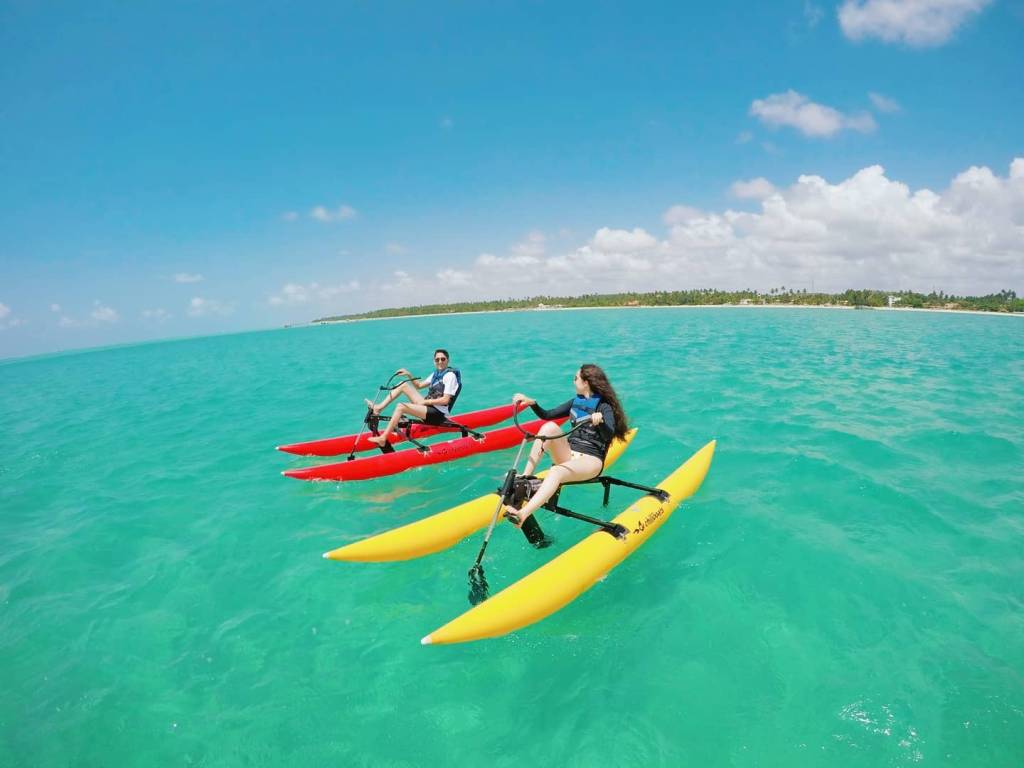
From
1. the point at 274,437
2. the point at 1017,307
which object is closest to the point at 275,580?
the point at 274,437

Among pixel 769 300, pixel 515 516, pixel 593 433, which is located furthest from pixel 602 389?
pixel 769 300

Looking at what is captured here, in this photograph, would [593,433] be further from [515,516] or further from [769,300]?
[769,300]

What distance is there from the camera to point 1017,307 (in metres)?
89.8

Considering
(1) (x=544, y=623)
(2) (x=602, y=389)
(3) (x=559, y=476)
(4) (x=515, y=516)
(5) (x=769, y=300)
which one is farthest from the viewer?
(5) (x=769, y=300)

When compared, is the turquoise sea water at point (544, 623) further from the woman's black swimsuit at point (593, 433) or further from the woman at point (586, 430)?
the woman's black swimsuit at point (593, 433)

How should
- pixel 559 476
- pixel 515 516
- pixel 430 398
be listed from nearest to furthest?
pixel 515 516 → pixel 559 476 → pixel 430 398

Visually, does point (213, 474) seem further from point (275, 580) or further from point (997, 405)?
point (997, 405)

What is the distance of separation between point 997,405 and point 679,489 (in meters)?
13.3

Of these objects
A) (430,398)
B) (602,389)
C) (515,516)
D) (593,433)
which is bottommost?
(515,516)

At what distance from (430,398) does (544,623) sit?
18.3 ft

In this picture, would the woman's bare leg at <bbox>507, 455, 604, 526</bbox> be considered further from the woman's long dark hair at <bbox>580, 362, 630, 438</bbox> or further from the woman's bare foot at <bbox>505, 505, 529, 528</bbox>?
the woman's long dark hair at <bbox>580, 362, 630, 438</bbox>

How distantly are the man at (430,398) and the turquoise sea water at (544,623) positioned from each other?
106cm

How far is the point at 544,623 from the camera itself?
16.0 ft

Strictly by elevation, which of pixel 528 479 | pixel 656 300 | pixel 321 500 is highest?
pixel 656 300
